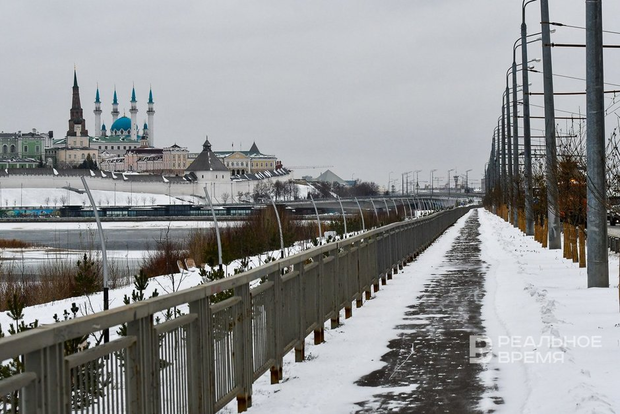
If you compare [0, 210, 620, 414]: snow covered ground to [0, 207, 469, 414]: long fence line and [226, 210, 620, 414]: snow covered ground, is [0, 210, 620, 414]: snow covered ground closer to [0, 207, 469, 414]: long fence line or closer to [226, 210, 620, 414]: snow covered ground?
[226, 210, 620, 414]: snow covered ground

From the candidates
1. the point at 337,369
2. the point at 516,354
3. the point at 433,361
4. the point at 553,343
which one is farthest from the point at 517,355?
the point at 337,369

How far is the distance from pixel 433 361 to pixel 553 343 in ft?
4.89

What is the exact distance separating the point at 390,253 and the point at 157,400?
17.3 meters

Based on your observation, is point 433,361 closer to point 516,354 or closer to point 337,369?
point 516,354

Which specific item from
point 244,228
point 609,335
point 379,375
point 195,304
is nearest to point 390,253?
point 609,335

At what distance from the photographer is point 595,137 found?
61.4 ft

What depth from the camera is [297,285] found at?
472 inches

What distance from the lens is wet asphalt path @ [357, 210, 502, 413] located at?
9.23 metres

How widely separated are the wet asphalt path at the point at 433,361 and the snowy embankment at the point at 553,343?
262 mm

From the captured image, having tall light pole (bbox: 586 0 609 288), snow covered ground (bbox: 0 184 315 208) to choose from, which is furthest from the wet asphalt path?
snow covered ground (bbox: 0 184 315 208)

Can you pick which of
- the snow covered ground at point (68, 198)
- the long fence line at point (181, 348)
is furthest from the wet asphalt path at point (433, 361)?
the snow covered ground at point (68, 198)

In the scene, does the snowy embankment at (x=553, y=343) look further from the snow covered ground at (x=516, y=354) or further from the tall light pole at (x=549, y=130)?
the tall light pole at (x=549, y=130)

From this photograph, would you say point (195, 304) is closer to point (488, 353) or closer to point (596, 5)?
point (488, 353)

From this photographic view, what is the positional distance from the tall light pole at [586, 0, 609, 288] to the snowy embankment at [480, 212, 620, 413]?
558 millimetres
